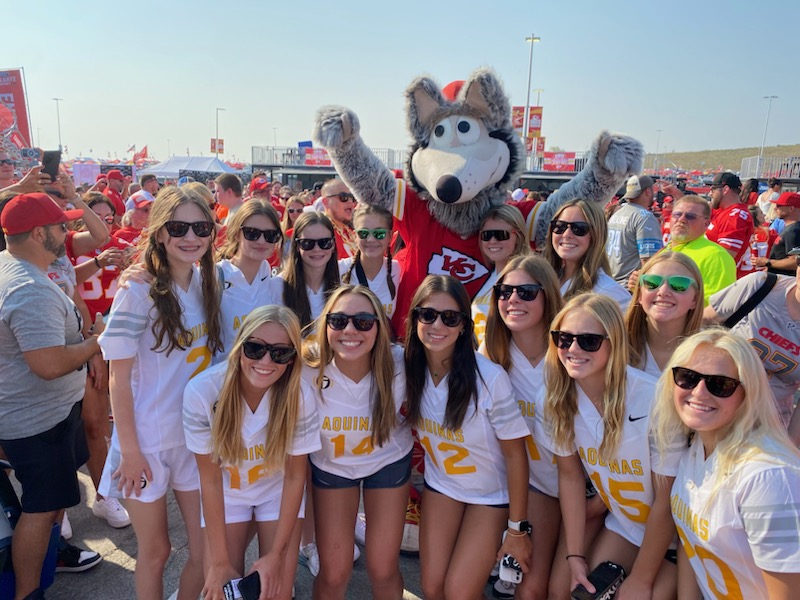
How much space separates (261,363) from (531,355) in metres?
1.29

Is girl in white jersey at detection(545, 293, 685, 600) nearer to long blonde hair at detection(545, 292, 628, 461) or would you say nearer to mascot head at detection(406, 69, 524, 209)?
long blonde hair at detection(545, 292, 628, 461)

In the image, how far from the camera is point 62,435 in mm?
2539

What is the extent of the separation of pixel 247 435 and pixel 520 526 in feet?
4.21

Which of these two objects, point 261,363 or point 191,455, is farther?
point 191,455

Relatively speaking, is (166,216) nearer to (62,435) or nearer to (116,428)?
(116,428)

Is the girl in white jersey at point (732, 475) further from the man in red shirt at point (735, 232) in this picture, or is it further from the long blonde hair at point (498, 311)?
the man in red shirt at point (735, 232)

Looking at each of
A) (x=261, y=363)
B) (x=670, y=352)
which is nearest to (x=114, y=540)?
(x=261, y=363)

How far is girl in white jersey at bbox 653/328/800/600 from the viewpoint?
1.58m

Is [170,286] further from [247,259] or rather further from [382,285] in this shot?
[382,285]

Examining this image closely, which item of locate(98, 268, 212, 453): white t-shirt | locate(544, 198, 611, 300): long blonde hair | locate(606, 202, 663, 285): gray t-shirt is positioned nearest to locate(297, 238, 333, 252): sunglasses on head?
locate(98, 268, 212, 453): white t-shirt

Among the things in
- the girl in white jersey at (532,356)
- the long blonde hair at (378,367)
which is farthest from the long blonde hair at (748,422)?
the long blonde hair at (378,367)

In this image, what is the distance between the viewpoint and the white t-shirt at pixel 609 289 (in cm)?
282

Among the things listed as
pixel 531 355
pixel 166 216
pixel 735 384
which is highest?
pixel 166 216

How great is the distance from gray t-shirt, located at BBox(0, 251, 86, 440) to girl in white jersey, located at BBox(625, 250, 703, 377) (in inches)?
104
